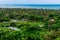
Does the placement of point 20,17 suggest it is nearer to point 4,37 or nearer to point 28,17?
point 28,17

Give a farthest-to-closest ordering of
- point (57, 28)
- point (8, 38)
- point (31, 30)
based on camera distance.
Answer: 1. point (57, 28)
2. point (31, 30)
3. point (8, 38)

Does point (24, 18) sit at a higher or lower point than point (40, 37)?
lower

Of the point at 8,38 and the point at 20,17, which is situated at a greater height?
the point at 8,38

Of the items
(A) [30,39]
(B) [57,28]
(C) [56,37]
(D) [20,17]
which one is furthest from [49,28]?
(D) [20,17]

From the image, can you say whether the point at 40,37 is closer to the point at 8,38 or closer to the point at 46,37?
the point at 46,37

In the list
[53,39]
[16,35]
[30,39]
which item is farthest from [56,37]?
[16,35]

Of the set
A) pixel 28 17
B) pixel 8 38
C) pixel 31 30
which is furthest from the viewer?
pixel 28 17

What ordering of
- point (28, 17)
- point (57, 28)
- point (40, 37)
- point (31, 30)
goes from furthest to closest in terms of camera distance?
point (28, 17)
point (57, 28)
point (31, 30)
point (40, 37)

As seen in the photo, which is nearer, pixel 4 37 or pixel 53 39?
pixel 4 37

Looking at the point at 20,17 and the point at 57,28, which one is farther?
the point at 20,17
